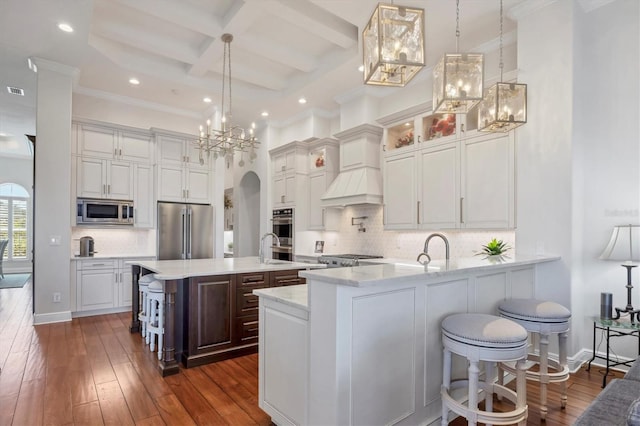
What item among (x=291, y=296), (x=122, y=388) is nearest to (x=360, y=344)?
(x=291, y=296)

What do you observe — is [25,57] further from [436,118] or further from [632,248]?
[632,248]

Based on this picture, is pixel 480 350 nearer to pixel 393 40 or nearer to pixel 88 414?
pixel 393 40

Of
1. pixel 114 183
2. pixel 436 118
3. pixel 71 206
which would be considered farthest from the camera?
pixel 114 183

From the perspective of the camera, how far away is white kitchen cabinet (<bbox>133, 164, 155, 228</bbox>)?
5867 mm

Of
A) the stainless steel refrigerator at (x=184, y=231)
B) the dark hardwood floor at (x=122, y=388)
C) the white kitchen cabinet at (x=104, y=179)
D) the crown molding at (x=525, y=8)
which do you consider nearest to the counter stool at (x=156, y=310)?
the dark hardwood floor at (x=122, y=388)

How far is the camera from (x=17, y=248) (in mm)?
10125

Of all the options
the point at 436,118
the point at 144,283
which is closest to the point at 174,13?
the point at 144,283

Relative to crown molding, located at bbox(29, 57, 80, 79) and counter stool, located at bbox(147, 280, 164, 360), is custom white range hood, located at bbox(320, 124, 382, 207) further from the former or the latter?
crown molding, located at bbox(29, 57, 80, 79)

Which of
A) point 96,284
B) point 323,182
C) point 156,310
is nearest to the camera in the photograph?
point 156,310

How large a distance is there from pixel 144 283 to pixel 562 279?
4199 mm

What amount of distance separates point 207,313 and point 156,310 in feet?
1.90

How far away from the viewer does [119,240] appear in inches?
236

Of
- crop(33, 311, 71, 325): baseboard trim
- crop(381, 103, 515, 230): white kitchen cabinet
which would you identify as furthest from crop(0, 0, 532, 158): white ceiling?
crop(33, 311, 71, 325): baseboard trim

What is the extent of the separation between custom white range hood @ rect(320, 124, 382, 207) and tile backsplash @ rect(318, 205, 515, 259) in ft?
1.72
